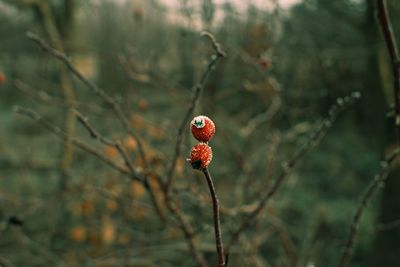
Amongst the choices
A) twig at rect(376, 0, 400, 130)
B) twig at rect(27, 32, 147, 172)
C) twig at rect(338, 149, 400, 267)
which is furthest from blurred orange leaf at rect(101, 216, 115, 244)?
twig at rect(376, 0, 400, 130)

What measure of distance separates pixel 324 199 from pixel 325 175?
1204 mm

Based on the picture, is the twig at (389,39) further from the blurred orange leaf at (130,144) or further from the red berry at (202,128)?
the blurred orange leaf at (130,144)

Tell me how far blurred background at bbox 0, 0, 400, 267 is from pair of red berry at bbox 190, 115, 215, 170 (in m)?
0.62

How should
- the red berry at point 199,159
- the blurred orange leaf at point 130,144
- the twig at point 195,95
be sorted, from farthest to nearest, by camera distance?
1. the blurred orange leaf at point 130,144
2. the twig at point 195,95
3. the red berry at point 199,159

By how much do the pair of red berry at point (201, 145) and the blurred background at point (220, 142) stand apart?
0.62m

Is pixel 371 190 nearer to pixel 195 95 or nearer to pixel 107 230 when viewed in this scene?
pixel 195 95

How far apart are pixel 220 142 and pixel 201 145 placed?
197 inches

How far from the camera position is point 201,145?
0.57 metres

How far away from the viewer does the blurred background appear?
195 cm

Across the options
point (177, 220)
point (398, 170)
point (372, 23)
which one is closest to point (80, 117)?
point (177, 220)

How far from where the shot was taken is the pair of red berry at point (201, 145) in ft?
1.83

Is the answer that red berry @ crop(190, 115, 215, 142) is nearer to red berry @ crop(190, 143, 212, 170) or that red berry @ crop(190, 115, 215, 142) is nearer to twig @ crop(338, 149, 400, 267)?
red berry @ crop(190, 143, 212, 170)

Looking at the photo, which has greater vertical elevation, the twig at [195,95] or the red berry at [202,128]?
the twig at [195,95]

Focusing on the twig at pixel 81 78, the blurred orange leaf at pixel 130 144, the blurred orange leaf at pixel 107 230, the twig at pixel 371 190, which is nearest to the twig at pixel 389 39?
the twig at pixel 371 190
